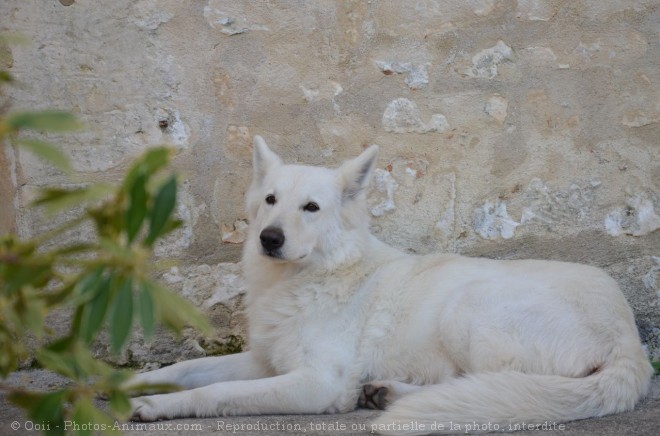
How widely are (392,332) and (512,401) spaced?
2.98 ft

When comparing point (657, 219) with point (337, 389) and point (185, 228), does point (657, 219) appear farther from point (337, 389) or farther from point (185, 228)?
point (185, 228)

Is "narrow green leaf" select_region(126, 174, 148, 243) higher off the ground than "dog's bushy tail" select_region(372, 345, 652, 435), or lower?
higher

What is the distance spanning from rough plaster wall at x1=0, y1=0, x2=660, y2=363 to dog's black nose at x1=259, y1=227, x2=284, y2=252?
813 mm

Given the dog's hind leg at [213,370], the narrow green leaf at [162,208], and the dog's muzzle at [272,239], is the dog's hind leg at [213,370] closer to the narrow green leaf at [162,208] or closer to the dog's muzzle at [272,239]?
the dog's muzzle at [272,239]

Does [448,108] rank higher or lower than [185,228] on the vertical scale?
higher

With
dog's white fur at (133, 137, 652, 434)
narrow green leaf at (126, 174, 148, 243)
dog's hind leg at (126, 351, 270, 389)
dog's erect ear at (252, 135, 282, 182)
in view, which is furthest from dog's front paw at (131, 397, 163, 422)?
narrow green leaf at (126, 174, 148, 243)

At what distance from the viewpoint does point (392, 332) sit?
4020mm

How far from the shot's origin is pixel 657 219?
4.60m

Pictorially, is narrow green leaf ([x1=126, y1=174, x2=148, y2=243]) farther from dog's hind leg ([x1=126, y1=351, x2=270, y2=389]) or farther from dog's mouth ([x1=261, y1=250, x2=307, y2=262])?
dog's hind leg ([x1=126, y1=351, x2=270, y2=389])

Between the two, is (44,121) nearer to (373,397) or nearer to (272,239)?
(272,239)

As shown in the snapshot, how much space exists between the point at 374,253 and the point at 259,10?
1561mm

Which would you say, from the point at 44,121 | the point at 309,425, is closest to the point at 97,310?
the point at 44,121

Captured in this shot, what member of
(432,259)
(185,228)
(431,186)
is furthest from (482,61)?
(185,228)

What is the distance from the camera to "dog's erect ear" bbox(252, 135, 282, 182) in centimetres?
432
